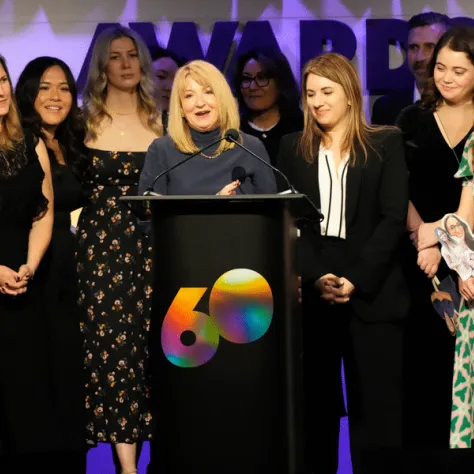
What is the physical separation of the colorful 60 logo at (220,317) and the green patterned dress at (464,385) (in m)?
1.33

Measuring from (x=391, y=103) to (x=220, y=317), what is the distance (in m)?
3.81

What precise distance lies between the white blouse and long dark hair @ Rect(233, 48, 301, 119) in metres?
1.68

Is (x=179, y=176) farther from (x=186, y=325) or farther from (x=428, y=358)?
(x=428, y=358)

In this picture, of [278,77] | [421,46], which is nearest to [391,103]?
[421,46]

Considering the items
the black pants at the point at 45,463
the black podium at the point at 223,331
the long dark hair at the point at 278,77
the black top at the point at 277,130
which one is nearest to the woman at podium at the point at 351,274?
the black podium at the point at 223,331

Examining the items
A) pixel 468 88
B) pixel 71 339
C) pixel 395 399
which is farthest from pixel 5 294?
pixel 468 88

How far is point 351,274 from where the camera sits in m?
4.22

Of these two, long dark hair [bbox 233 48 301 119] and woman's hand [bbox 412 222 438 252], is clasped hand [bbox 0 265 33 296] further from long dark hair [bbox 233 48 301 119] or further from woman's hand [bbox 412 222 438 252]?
long dark hair [bbox 233 48 301 119]

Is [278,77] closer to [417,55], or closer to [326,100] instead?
[417,55]

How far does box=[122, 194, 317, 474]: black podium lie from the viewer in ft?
11.0

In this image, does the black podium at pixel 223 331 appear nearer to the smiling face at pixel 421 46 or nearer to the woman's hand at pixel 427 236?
the woman's hand at pixel 427 236

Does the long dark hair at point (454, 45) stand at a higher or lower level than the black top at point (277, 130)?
higher

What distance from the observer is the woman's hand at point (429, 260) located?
15.0 feet

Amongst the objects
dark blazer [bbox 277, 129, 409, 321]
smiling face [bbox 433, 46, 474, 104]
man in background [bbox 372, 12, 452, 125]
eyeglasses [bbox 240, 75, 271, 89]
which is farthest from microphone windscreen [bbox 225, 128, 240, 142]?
eyeglasses [bbox 240, 75, 271, 89]
